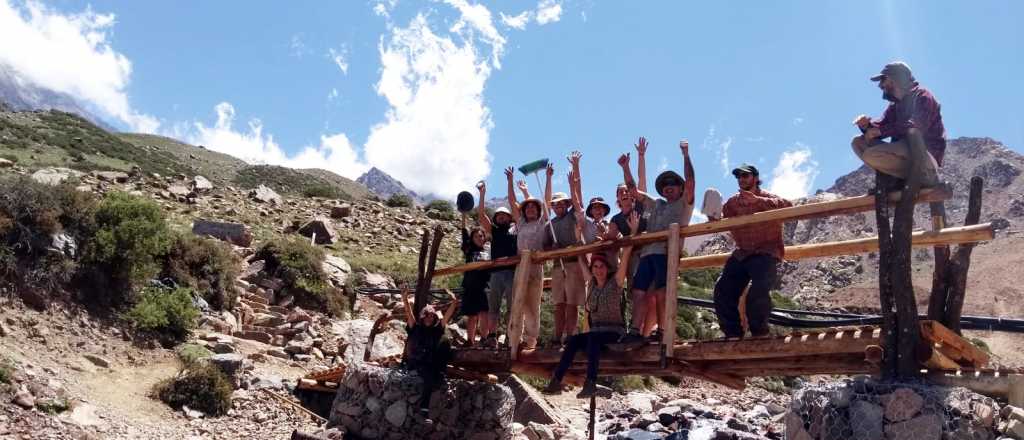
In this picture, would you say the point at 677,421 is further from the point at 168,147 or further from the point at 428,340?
the point at 168,147

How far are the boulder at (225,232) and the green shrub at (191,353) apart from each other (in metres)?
7.00

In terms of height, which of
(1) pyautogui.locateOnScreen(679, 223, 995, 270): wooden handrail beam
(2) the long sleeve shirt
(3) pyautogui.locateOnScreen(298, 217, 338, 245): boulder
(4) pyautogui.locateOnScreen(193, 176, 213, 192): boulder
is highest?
(4) pyautogui.locateOnScreen(193, 176, 213, 192): boulder

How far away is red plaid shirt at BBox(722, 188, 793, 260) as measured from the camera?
563cm

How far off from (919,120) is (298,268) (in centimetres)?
1326

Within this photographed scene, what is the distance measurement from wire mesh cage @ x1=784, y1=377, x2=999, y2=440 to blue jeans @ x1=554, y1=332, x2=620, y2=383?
6.06 ft

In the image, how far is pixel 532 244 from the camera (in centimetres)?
766

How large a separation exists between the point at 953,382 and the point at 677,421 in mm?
7916

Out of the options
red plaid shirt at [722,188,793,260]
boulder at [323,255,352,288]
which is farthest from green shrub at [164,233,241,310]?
red plaid shirt at [722,188,793,260]

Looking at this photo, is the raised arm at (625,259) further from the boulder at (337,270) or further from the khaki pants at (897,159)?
the boulder at (337,270)

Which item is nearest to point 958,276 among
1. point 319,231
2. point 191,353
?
point 191,353

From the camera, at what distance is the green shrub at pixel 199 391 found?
967cm

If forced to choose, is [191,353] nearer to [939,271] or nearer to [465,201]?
[465,201]

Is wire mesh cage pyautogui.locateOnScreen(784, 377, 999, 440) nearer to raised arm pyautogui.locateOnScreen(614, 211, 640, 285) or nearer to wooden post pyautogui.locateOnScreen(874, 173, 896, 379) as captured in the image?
wooden post pyautogui.locateOnScreen(874, 173, 896, 379)

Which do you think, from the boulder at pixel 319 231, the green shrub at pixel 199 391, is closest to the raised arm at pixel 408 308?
the green shrub at pixel 199 391
